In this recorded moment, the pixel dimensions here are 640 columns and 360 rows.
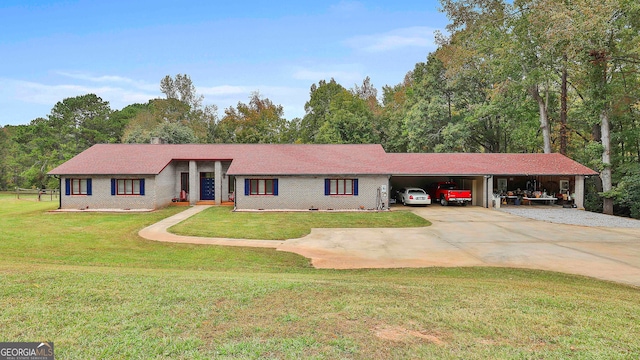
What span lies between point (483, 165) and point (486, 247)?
15.2 meters

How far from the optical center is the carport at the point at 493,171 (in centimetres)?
2508

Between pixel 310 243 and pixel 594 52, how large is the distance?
23.9m

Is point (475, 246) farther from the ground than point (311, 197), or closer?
closer

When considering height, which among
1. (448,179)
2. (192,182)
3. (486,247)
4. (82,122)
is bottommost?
(486,247)

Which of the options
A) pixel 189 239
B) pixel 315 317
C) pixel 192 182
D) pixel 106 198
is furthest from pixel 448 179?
pixel 315 317

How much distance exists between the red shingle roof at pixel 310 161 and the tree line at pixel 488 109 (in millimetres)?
4945

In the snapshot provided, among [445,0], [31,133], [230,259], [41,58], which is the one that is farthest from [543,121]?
[31,133]

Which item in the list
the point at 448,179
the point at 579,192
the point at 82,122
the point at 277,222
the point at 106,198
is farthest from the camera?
the point at 82,122

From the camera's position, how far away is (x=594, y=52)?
23.9m

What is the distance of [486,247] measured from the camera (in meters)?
13.1

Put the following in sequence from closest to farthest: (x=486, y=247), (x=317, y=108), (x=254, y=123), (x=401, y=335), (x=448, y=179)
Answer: (x=401, y=335) → (x=486, y=247) → (x=448, y=179) → (x=317, y=108) → (x=254, y=123)

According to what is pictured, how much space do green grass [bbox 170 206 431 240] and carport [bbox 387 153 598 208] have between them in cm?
522

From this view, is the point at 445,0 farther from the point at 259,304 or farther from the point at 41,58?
the point at 41,58

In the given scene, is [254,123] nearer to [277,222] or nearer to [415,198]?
[415,198]
